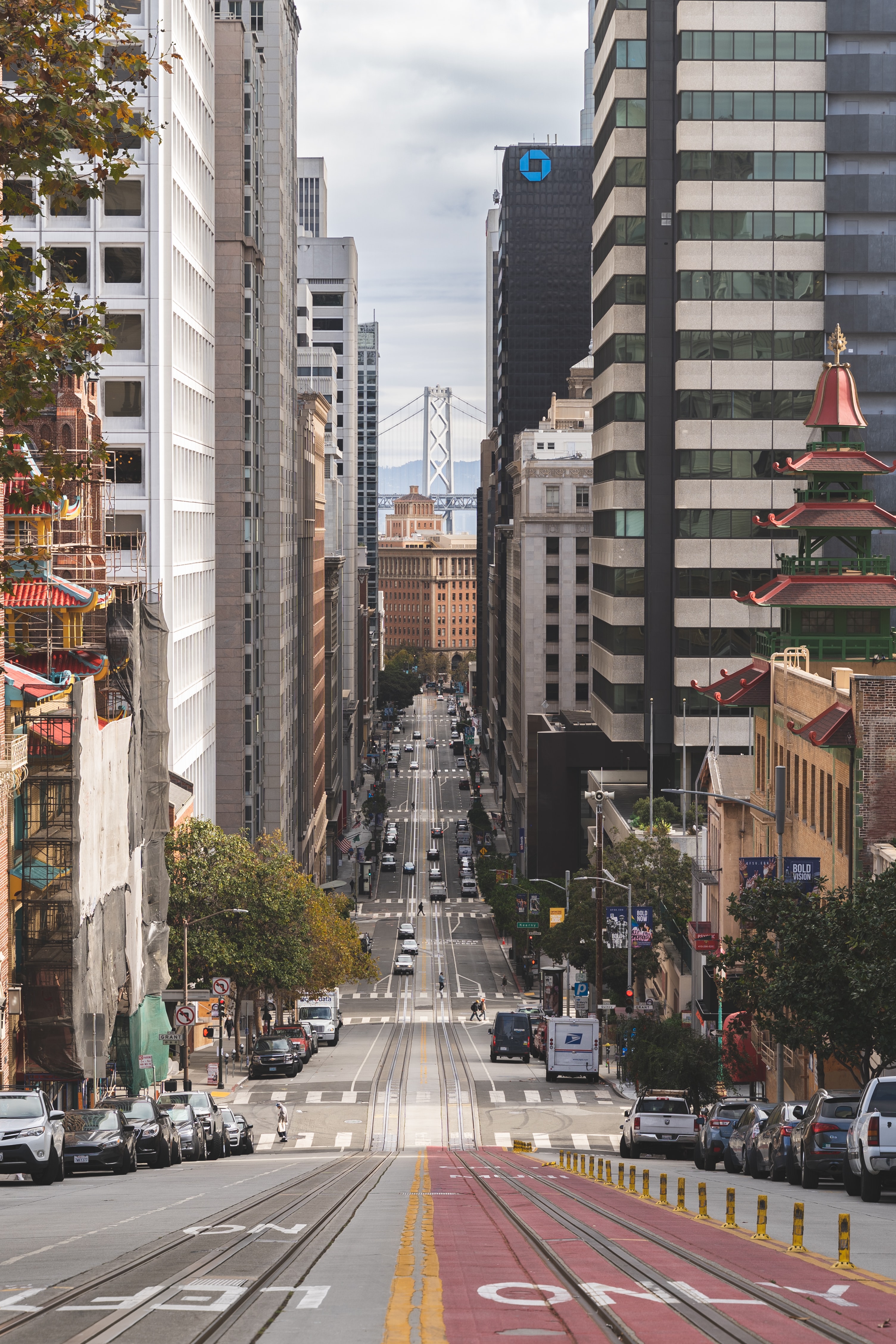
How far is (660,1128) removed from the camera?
40.5m

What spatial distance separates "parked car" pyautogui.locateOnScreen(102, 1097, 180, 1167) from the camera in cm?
3553

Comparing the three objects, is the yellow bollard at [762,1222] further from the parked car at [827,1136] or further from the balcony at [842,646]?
the balcony at [842,646]

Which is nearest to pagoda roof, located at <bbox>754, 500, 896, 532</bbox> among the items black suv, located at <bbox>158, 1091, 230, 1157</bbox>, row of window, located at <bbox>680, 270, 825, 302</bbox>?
black suv, located at <bbox>158, 1091, 230, 1157</bbox>

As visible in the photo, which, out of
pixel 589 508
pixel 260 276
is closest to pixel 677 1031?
pixel 260 276

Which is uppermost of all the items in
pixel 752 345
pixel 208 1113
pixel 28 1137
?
pixel 752 345

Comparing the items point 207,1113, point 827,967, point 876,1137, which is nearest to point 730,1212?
point 876,1137

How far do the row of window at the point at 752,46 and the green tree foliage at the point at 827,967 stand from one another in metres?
65.8

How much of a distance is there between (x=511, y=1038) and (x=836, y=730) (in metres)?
37.1

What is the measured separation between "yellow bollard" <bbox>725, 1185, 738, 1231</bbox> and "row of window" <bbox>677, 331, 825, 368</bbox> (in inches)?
2999

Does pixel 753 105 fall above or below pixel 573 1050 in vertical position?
above

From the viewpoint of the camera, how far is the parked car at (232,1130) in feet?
149

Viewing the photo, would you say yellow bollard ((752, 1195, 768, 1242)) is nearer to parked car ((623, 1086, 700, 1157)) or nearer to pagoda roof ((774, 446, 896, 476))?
parked car ((623, 1086, 700, 1157))

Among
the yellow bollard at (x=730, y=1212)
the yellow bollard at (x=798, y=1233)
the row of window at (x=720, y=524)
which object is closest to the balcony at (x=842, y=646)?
the row of window at (x=720, y=524)

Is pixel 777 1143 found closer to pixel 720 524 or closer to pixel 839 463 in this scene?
pixel 839 463
